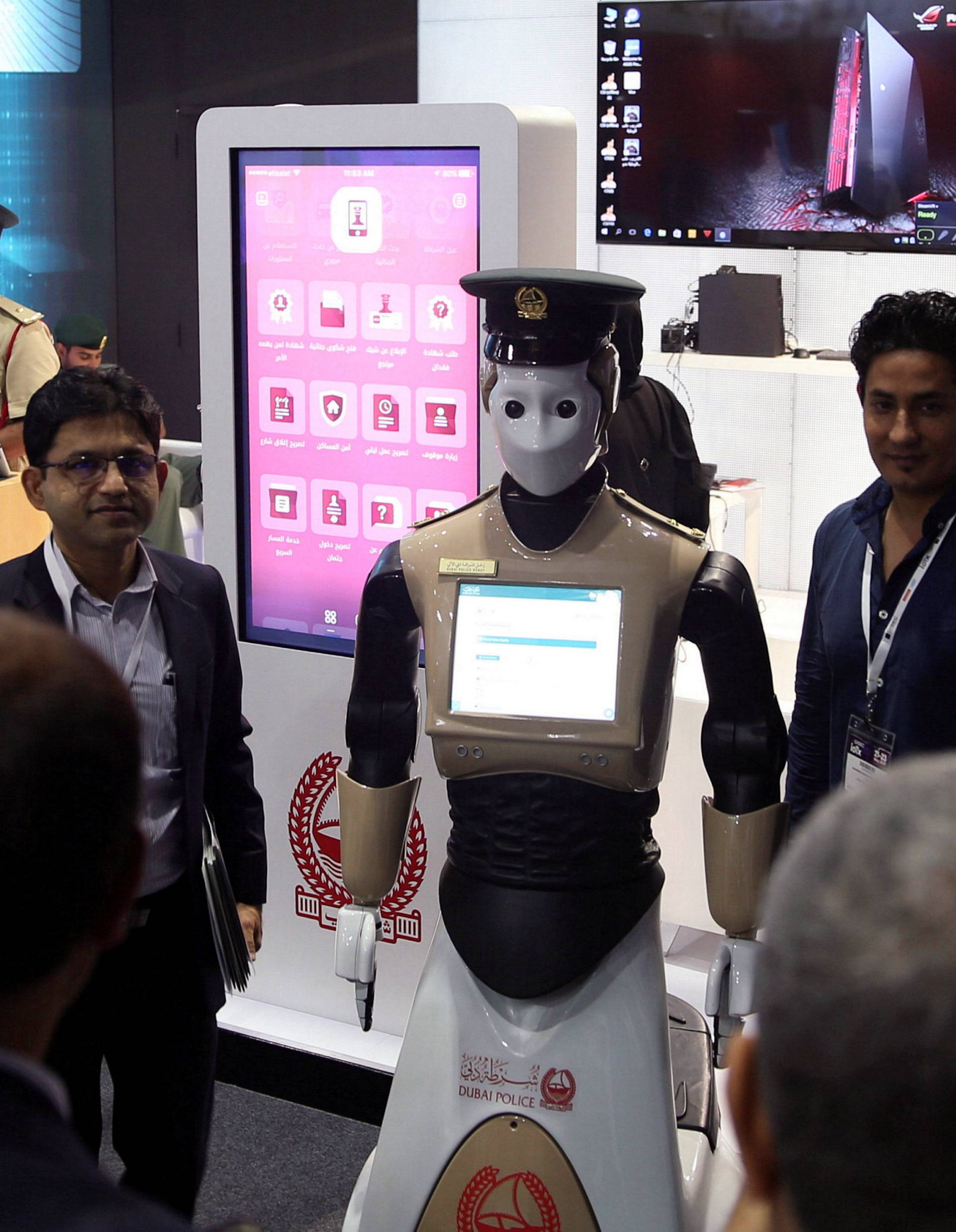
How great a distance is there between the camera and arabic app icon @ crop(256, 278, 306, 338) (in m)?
3.17

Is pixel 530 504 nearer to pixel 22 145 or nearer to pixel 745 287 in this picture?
pixel 745 287

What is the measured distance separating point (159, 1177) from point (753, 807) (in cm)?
103

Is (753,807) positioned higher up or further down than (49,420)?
further down

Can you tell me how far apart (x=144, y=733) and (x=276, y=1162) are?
1330mm

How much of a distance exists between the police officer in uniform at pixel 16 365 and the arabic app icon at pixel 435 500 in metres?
2.48

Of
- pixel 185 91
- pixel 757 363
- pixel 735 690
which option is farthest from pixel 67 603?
pixel 185 91

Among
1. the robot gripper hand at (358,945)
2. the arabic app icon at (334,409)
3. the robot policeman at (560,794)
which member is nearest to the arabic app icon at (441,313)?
the arabic app icon at (334,409)

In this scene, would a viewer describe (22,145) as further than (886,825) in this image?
Yes

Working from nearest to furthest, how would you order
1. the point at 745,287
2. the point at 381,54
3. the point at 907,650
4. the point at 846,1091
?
the point at 846,1091 < the point at 907,650 < the point at 745,287 < the point at 381,54

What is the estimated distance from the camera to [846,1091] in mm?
604

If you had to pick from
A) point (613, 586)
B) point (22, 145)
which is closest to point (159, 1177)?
point (613, 586)

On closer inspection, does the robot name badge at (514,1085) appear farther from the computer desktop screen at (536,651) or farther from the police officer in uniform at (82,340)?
the police officer in uniform at (82,340)

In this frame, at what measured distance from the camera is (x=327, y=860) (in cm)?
330

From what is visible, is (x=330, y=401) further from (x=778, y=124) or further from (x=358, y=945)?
(x=778, y=124)
